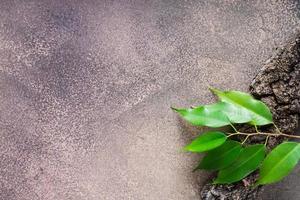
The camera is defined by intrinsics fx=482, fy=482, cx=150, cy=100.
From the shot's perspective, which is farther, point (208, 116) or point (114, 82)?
point (114, 82)


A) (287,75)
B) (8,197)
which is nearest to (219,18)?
(287,75)

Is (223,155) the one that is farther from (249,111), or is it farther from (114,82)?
(114,82)

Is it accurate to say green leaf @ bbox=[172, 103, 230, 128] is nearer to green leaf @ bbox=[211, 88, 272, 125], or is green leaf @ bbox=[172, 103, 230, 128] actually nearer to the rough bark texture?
green leaf @ bbox=[211, 88, 272, 125]

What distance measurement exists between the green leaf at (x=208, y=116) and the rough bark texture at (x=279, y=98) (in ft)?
0.47

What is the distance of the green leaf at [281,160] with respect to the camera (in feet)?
3.38

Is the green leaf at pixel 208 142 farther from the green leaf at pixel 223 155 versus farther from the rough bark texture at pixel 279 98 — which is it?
the rough bark texture at pixel 279 98

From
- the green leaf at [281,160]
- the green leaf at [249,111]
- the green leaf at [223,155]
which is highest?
the green leaf at [249,111]

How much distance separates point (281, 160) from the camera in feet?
3.40

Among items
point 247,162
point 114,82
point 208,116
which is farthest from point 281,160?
point 114,82

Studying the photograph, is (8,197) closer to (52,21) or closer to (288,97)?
(52,21)

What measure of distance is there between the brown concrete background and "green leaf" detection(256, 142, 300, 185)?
23cm

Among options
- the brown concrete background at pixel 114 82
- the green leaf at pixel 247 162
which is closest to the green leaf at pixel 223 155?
the green leaf at pixel 247 162

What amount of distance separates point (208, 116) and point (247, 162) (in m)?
0.14

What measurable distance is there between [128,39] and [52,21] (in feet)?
0.64
